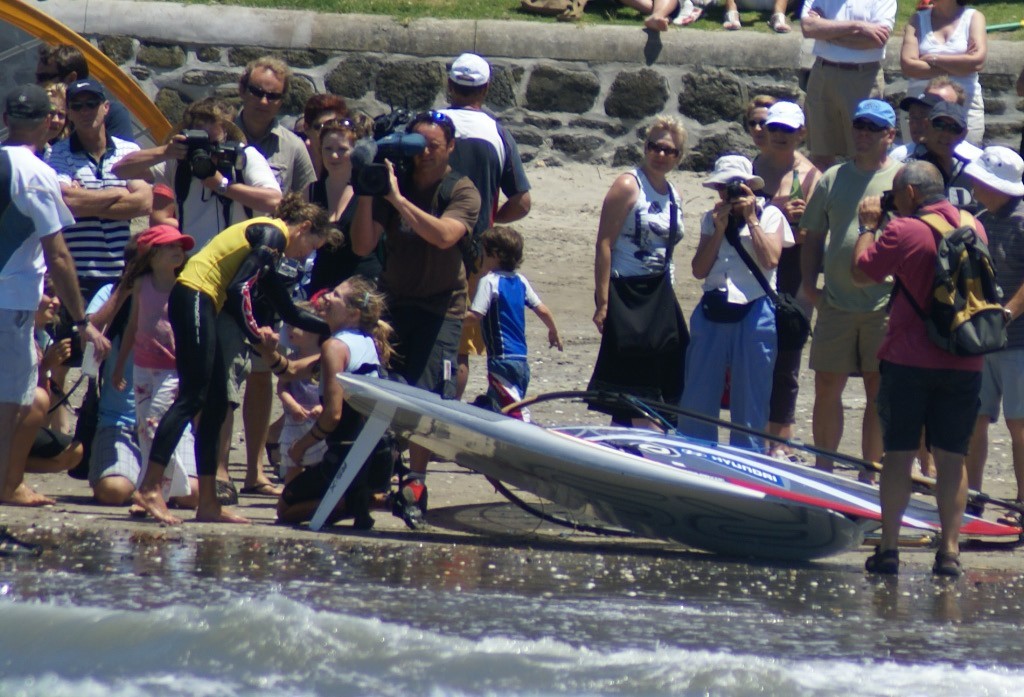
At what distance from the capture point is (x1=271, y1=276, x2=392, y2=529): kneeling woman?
7609 millimetres

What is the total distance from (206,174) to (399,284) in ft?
3.51

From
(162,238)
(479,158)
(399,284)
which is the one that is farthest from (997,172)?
(162,238)

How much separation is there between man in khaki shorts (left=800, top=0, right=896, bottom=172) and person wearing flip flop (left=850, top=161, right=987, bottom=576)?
12.7ft

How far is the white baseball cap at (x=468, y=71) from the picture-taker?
348 inches

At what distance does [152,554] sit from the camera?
7.02 meters

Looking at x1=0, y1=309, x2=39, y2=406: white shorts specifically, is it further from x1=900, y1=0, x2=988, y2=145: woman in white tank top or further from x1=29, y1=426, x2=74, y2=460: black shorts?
x1=900, y1=0, x2=988, y2=145: woman in white tank top

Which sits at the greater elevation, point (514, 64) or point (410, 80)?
point (514, 64)

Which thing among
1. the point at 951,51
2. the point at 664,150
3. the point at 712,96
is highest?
the point at 951,51

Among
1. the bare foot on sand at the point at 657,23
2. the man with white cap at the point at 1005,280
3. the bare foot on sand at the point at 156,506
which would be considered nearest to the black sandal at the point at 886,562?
the man with white cap at the point at 1005,280

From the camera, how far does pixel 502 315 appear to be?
8766 mm

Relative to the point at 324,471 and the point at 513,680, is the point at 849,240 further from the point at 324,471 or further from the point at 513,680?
the point at 513,680

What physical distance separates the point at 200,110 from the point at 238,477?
191 centimetres

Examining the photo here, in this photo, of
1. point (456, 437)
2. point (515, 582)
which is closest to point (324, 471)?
point (456, 437)

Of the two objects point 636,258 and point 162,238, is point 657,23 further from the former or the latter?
point 162,238
